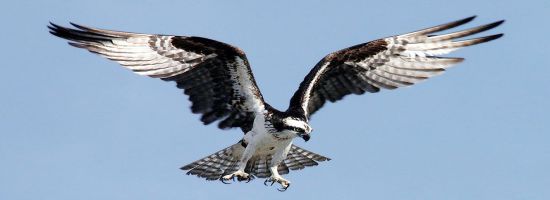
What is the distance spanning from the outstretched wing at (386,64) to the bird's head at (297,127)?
166 centimetres

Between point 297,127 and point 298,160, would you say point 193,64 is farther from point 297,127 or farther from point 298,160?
point 298,160

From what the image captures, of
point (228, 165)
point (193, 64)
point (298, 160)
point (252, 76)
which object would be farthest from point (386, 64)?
point (193, 64)

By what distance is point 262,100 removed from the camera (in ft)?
63.8

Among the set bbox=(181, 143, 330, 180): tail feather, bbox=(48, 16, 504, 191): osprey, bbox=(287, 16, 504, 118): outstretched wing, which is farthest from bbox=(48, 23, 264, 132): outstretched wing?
bbox=(287, 16, 504, 118): outstretched wing

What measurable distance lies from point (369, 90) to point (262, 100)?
84.3 inches

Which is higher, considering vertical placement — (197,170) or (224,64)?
(224,64)

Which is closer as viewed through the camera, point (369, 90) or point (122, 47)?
point (122, 47)

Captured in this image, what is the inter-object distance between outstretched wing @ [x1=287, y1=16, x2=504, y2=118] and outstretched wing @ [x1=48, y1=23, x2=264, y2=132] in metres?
1.30

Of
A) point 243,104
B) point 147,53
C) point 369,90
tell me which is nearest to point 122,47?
point 147,53

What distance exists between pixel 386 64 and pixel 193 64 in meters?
3.14

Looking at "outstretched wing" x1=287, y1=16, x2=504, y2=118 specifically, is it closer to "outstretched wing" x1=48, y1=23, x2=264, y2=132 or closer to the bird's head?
"outstretched wing" x1=48, y1=23, x2=264, y2=132

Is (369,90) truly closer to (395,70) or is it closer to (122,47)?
(395,70)

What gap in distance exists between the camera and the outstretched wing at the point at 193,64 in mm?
19000

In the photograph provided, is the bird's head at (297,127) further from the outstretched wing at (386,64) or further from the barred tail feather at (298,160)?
the barred tail feather at (298,160)
